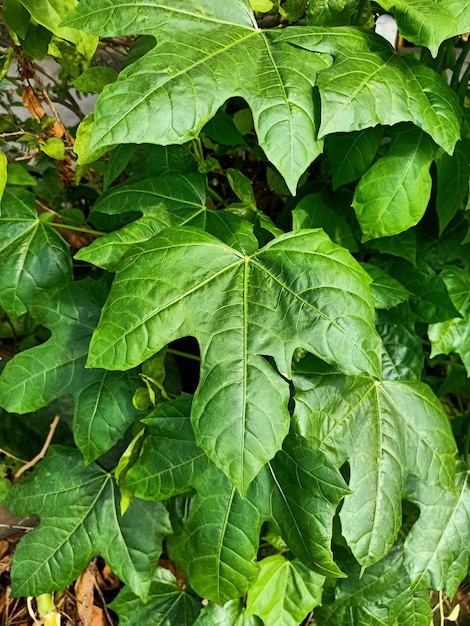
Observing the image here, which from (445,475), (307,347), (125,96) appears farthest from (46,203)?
(445,475)

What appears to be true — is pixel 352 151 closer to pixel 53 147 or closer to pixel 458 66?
pixel 458 66

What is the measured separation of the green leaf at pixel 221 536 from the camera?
0.83 meters

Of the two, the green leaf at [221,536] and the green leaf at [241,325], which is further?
the green leaf at [221,536]

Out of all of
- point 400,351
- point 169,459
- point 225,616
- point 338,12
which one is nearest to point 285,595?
point 225,616

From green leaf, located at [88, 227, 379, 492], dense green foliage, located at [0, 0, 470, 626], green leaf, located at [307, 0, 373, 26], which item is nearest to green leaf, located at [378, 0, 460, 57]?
dense green foliage, located at [0, 0, 470, 626]

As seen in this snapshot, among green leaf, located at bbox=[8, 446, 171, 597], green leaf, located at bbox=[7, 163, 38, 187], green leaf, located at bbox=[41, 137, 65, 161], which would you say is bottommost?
green leaf, located at bbox=[8, 446, 171, 597]

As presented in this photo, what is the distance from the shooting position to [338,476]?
767mm

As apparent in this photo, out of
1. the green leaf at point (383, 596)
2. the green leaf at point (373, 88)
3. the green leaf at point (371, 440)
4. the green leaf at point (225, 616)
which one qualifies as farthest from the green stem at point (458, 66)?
the green leaf at point (225, 616)

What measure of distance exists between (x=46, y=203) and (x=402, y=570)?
99cm

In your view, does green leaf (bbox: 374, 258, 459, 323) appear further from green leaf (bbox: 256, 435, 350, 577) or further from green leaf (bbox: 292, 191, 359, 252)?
green leaf (bbox: 256, 435, 350, 577)

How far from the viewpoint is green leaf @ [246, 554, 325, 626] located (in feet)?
3.26

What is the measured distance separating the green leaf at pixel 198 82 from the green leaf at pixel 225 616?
30.1 inches

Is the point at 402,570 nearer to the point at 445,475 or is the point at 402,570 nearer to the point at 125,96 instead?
the point at 445,475

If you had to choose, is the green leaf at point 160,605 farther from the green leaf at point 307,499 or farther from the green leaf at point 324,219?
the green leaf at point 324,219
